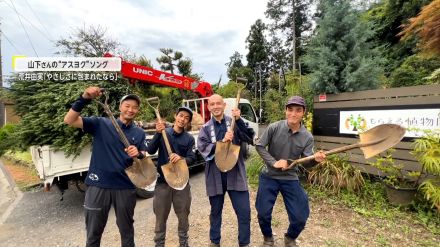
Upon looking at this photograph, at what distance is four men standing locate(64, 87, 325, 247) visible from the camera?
8.38 ft

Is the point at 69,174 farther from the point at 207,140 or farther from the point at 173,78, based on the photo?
the point at 173,78

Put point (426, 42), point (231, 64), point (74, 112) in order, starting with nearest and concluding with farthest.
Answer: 1. point (74, 112)
2. point (426, 42)
3. point (231, 64)

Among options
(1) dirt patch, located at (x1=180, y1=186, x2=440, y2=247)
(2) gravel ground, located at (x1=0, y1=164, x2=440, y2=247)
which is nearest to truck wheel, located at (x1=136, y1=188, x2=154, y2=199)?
(2) gravel ground, located at (x1=0, y1=164, x2=440, y2=247)

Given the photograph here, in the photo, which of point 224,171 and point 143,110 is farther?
point 143,110

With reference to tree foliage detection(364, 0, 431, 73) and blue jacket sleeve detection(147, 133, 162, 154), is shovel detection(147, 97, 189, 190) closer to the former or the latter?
blue jacket sleeve detection(147, 133, 162, 154)

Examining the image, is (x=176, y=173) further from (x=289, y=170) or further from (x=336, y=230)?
(x=336, y=230)

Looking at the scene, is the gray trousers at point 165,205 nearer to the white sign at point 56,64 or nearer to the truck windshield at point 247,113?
the white sign at point 56,64

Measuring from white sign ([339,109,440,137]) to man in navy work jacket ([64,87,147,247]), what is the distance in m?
4.23

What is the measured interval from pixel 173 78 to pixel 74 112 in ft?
15.7

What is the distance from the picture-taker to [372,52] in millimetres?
5676

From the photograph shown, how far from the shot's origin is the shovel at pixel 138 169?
250 cm

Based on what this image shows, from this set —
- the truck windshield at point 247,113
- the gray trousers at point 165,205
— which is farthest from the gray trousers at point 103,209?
the truck windshield at point 247,113

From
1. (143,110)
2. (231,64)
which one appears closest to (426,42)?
(143,110)

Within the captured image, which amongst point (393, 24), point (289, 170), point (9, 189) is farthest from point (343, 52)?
point (393, 24)
